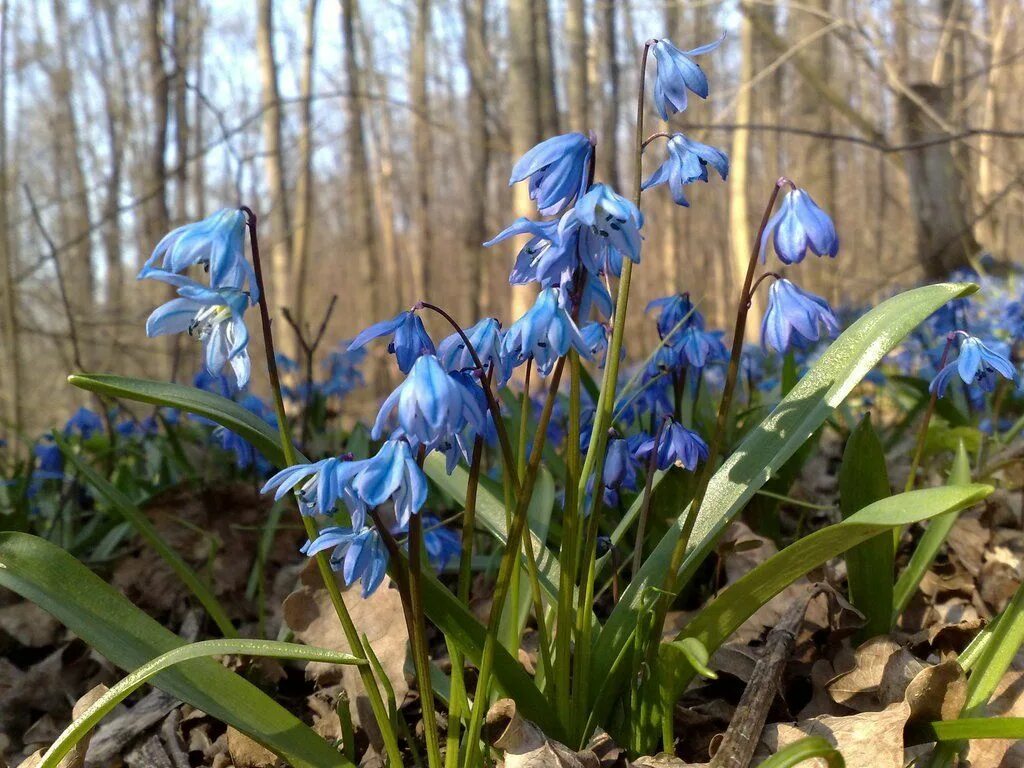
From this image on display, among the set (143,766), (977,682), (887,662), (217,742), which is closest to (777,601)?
(887,662)

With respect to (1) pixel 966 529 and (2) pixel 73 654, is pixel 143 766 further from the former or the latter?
(1) pixel 966 529

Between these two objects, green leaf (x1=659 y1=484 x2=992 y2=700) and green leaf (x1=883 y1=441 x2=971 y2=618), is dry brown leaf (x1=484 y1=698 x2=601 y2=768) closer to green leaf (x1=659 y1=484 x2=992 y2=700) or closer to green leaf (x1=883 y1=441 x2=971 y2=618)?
green leaf (x1=659 y1=484 x2=992 y2=700)

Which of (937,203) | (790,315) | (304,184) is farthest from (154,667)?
(304,184)

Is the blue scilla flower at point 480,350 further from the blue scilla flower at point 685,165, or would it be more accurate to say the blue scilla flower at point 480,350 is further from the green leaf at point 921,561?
the green leaf at point 921,561

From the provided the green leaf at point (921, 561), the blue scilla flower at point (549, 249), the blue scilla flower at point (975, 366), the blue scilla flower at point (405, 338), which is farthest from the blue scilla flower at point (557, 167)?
the green leaf at point (921, 561)

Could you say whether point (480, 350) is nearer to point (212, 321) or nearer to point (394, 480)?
point (394, 480)
